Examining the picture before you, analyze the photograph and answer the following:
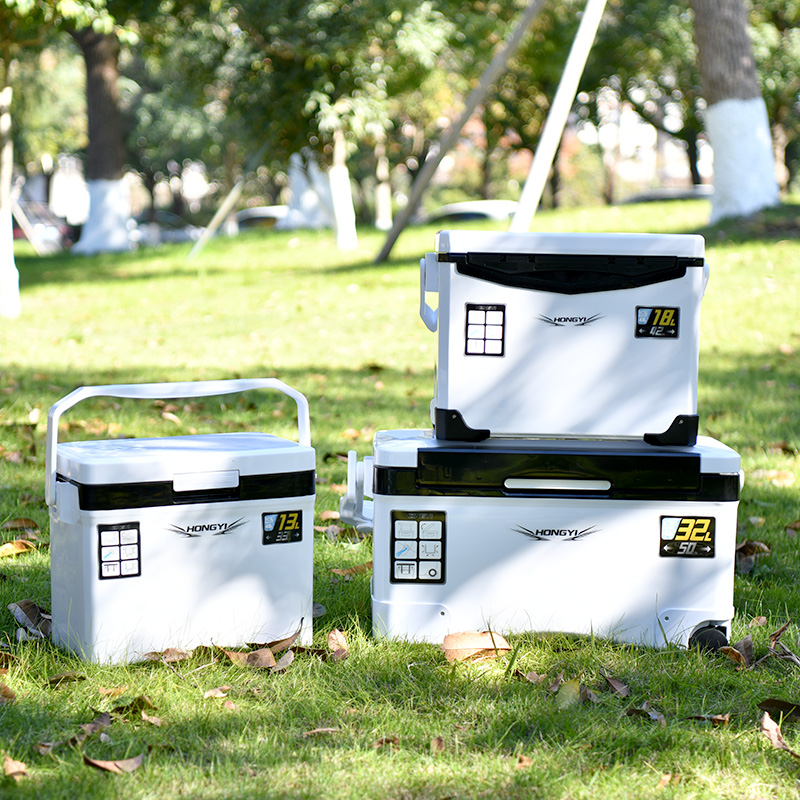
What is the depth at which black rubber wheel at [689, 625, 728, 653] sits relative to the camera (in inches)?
98.6

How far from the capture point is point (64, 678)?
2.24 m

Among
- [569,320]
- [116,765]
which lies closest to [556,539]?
[569,320]

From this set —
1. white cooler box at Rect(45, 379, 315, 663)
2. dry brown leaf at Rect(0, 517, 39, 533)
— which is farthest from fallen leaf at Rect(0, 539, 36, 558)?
white cooler box at Rect(45, 379, 315, 663)

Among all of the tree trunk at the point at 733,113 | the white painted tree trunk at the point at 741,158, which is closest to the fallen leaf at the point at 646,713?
the tree trunk at the point at 733,113

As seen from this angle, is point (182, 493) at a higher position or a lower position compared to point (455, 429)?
lower

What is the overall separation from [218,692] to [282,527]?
1.46 feet

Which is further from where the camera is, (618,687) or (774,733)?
(618,687)

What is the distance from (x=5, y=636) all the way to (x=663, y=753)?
5.31 feet

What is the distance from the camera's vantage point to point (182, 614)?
2398 mm

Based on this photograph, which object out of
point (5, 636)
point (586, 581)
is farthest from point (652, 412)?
point (5, 636)

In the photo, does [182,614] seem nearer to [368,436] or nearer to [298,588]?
[298,588]

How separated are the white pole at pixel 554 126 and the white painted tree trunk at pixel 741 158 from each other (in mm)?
3038

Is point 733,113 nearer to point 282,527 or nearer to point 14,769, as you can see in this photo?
point 282,527

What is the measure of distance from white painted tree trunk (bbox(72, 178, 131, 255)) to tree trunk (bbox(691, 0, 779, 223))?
11613 mm
